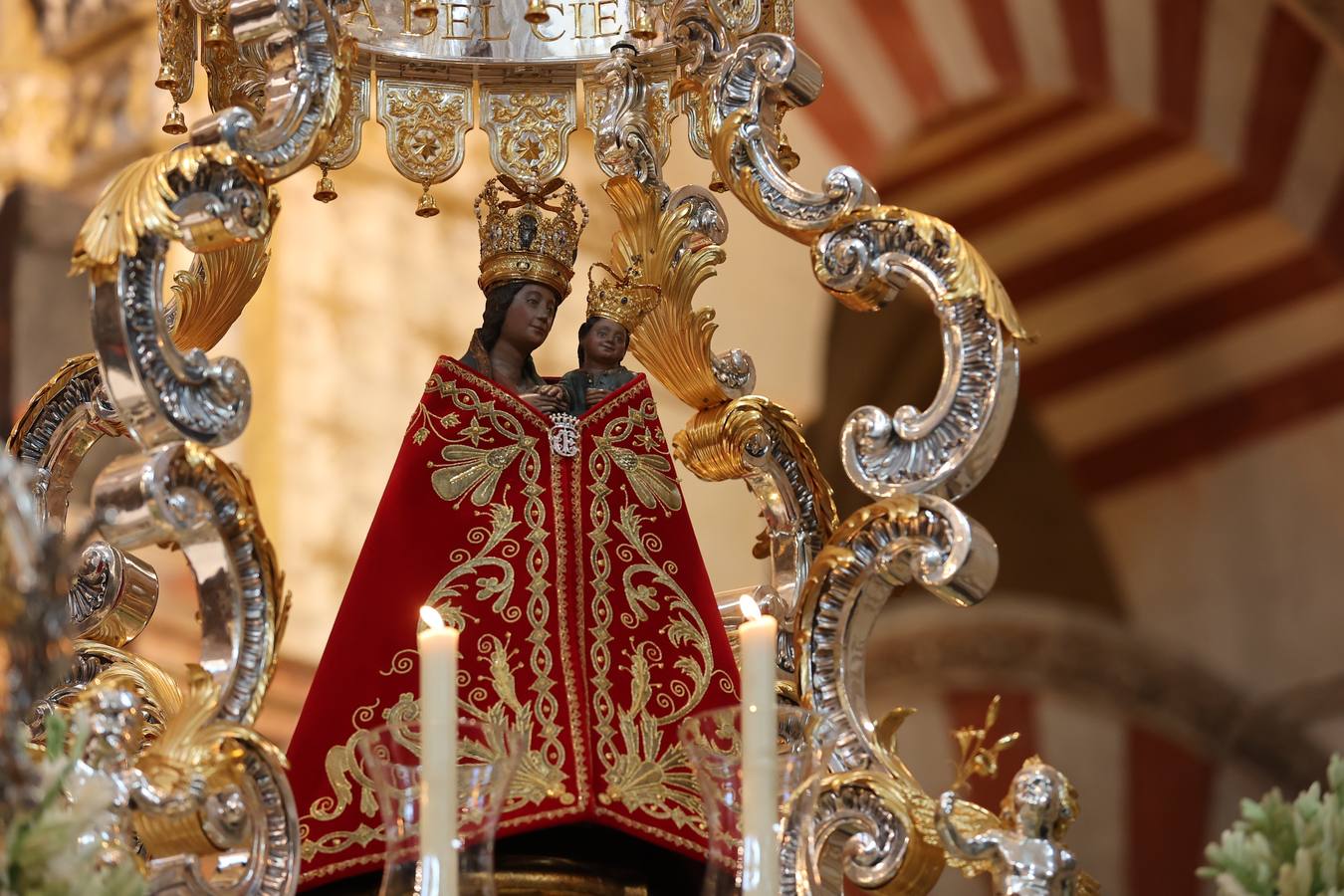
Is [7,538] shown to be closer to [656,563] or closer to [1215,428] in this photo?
[656,563]

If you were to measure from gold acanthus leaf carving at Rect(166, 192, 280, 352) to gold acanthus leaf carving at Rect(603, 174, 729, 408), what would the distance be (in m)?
0.30

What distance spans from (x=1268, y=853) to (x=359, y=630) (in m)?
0.69

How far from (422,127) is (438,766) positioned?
2.59 ft

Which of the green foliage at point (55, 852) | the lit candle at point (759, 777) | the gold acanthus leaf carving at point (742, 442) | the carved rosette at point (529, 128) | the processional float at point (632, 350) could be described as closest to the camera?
the green foliage at point (55, 852)

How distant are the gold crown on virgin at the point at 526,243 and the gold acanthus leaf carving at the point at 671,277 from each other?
5 centimetres

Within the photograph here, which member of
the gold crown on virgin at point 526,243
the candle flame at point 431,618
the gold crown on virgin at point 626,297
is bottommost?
the candle flame at point 431,618

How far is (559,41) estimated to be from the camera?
236 cm

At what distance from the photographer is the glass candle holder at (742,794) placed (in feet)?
5.66

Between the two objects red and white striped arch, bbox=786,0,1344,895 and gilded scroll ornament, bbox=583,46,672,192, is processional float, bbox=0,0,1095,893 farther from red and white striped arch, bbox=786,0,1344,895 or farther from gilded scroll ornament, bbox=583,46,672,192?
red and white striped arch, bbox=786,0,1344,895

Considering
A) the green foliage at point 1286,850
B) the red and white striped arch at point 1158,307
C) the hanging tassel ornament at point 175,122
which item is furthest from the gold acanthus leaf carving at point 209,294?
the red and white striped arch at point 1158,307

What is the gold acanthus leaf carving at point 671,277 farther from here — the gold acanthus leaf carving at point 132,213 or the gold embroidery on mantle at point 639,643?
the gold acanthus leaf carving at point 132,213

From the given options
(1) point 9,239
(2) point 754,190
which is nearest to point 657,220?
(2) point 754,190

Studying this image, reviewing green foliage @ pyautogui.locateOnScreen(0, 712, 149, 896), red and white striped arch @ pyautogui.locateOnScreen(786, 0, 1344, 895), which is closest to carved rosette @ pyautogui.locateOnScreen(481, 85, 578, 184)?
green foliage @ pyautogui.locateOnScreen(0, 712, 149, 896)

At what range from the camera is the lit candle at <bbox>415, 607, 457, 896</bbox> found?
5.37ft
